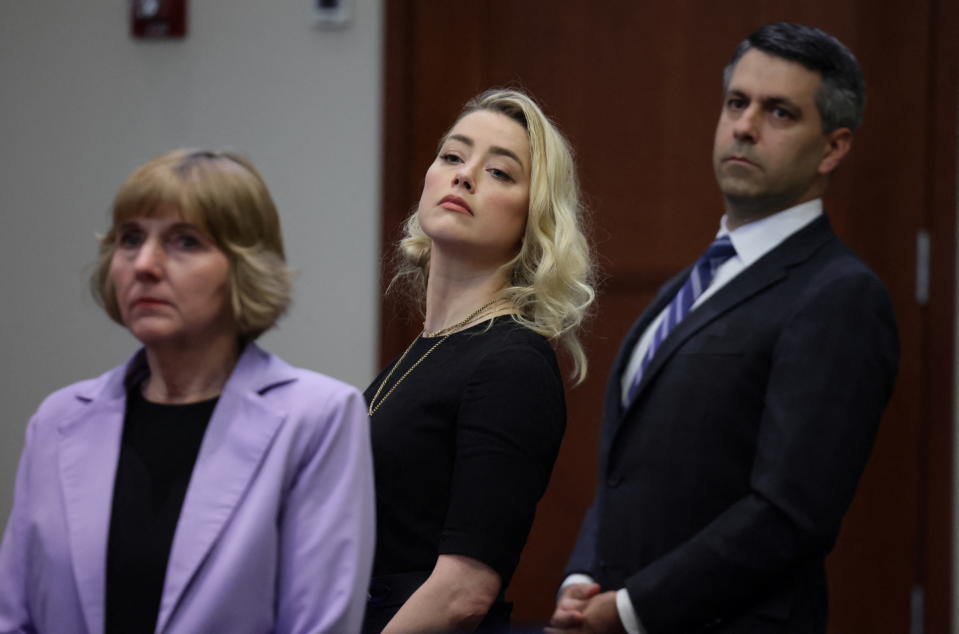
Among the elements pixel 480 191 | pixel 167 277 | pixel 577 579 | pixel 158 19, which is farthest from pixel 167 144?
pixel 167 277

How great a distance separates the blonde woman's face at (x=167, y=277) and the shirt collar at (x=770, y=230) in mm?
885

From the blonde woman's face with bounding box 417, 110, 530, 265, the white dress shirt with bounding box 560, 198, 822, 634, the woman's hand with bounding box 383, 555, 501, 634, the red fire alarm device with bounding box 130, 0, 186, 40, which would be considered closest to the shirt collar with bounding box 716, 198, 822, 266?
the white dress shirt with bounding box 560, 198, 822, 634

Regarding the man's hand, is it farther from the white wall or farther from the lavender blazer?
the white wall

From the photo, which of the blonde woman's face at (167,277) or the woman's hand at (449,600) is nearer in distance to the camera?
the blonde woman's face at (167,277)

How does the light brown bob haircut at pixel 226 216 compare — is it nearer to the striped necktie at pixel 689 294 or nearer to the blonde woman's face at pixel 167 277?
the blonde woman's face at pixel 167 277

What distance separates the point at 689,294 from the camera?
2.06m

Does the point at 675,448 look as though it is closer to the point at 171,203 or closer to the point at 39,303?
the point at 171,203

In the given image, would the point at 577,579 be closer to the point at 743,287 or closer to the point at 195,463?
the point at 743,287

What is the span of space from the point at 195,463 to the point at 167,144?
7.36 ft

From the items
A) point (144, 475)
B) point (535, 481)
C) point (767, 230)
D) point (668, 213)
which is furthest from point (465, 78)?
point (144, 475)

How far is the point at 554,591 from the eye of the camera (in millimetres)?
3340

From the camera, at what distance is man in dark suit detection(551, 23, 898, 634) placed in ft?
5.82

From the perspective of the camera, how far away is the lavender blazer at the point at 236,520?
135 centimetres

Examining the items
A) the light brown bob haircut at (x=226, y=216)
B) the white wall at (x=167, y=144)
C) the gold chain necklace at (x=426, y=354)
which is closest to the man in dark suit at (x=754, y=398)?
the gold chain necklace at (x=426, y=354)
